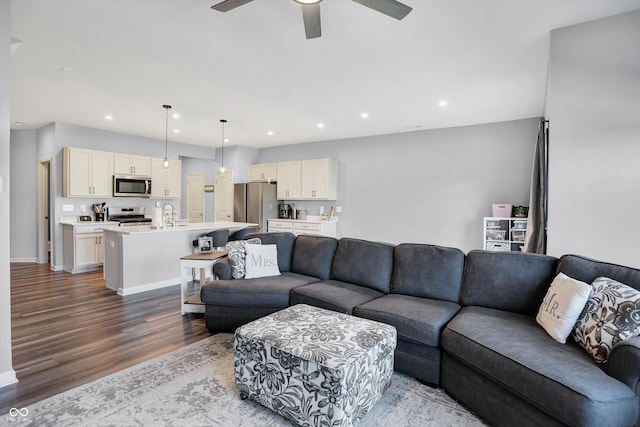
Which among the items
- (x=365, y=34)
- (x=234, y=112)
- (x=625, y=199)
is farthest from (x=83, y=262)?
(x=625, y=199)

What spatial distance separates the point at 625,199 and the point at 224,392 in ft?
10.6

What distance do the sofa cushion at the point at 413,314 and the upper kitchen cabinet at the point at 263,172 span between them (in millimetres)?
5532

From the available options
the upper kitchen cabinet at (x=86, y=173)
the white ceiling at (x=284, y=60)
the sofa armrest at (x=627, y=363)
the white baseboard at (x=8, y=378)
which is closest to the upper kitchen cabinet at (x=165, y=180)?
the upper kitchen cabinet at (x=86, y=173)

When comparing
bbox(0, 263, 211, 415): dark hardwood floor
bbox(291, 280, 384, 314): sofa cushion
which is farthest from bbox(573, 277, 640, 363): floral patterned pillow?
bbox(0, 263, 211, 415): dark hardwood floor

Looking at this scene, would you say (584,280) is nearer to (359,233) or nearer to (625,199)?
(625,199)

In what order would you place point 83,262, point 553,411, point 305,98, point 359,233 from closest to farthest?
point 553,411 < point 305,98 < point 83,262 < point 359,233

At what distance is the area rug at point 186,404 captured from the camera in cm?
194

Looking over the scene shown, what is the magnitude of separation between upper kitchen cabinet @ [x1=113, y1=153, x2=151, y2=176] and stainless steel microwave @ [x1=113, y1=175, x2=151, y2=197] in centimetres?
10

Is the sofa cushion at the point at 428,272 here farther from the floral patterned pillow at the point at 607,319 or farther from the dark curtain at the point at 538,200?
the dark curtain at the point at 538,200

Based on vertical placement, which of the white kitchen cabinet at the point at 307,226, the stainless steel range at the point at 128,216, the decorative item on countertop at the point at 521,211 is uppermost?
the decorative item on countertop at the point at 521,211

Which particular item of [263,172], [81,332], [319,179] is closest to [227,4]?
[81,332]

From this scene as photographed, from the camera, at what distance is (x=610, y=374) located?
156 cm

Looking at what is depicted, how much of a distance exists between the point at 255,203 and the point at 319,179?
1.64 meters

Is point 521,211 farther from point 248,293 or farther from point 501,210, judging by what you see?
point 248,293
